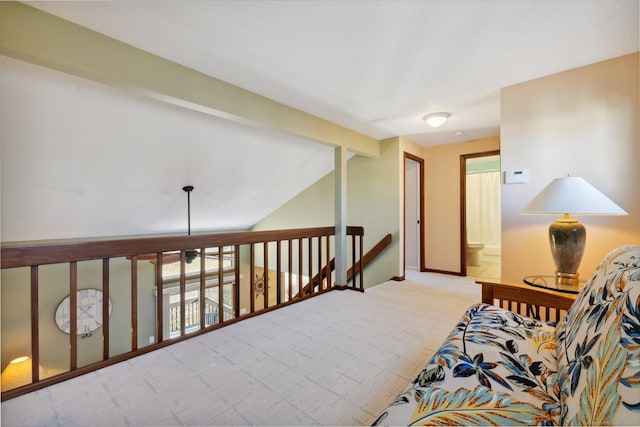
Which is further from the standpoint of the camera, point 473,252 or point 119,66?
point 473,252

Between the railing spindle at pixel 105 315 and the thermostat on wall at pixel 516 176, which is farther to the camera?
the thermostat on wall at pixel 516 176

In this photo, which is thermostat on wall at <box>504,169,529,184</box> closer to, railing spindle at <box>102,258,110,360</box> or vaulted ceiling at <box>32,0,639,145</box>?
vaulted ceiling at <box>32,0,639,145</box>

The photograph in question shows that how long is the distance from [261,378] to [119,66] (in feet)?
7.30

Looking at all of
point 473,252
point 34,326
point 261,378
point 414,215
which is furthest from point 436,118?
point 34,326

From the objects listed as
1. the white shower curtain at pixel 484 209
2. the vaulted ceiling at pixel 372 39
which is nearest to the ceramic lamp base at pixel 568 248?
the vaulted ceiling at pixel 372 39

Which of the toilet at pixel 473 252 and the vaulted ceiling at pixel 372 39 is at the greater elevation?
the vaulted ceiling at pixel 372 39

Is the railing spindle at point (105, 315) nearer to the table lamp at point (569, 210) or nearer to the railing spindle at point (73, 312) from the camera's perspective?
the railing spindle at point (73, 312)

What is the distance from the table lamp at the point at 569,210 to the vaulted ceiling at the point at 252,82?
1.03 m

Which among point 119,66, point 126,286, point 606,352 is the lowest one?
point 126,286

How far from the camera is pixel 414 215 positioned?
4879 millimetres

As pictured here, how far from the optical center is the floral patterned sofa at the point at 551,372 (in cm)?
60

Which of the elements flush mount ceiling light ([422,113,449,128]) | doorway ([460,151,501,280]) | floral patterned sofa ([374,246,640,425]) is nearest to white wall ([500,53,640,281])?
flush mount ceiling light ([422,113,449,128])

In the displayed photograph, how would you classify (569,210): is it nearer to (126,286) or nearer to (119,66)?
(119,66)

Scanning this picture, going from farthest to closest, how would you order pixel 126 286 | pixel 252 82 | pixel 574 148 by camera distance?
pixel 126 286 → pixel 252 82 → pixel 574 148
